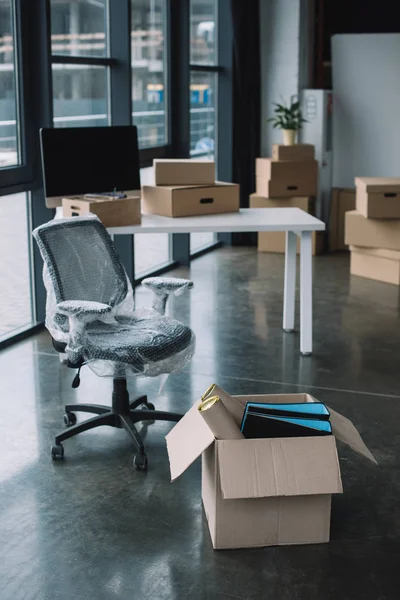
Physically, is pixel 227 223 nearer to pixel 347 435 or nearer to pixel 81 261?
pixel 81 261

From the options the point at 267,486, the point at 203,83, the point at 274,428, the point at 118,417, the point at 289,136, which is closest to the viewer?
the point at 267,486

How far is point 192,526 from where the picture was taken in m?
2.73

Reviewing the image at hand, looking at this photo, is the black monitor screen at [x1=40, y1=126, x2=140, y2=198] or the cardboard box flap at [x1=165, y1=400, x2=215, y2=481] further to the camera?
the black monitor screen at [x1=40, y1=126, x2=140, y2=198]

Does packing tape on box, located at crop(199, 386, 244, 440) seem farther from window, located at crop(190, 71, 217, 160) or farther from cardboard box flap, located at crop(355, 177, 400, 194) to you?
window, located at crop(190, 71, 217, 160)

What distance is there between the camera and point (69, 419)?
11.7 ft

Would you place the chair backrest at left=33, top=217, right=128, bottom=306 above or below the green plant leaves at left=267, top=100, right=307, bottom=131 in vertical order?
below

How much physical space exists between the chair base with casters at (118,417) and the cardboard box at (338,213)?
447 cm

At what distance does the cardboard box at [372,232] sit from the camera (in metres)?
6.15

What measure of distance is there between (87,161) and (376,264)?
289 centimetres

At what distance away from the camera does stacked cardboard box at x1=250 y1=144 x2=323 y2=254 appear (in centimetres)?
722

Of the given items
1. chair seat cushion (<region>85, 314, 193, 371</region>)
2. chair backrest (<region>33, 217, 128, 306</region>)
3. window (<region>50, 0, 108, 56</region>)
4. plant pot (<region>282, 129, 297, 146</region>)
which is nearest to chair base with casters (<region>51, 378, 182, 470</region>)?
chair seat cushion (<region>85, 314, 193, 371</region>)

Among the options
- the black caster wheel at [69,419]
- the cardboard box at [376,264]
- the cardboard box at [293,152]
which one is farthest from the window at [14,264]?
the cardboard box at [293,152]

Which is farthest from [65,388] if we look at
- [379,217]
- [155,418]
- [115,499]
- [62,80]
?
[379,217]

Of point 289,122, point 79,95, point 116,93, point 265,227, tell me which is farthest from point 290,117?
point 265,227
